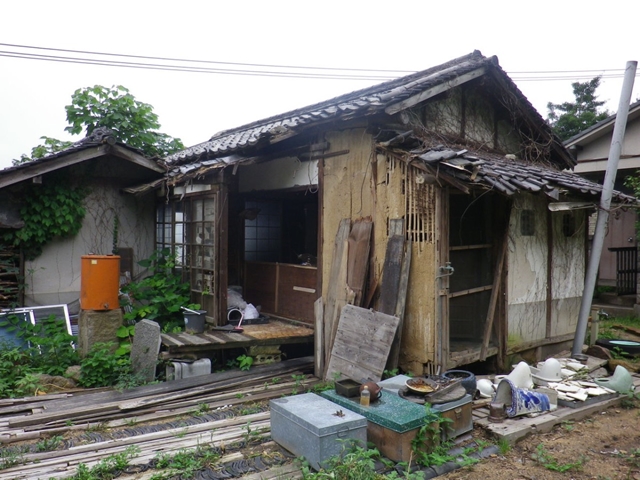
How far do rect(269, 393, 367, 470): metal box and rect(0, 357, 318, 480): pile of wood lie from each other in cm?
51

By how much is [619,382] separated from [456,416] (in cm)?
318

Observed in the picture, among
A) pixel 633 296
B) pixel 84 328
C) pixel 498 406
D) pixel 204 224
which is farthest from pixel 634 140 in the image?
pixel 84 328

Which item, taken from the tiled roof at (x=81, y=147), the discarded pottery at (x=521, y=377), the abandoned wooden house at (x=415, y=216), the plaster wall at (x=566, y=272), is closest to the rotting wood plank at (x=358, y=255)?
the abandoned wooden house at (x=415, y=216)

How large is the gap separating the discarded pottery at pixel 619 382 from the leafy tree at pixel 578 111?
18503mm

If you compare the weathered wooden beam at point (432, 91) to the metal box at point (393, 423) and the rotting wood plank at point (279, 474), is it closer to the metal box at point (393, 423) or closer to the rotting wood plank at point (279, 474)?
the metal box at point (393, 423)

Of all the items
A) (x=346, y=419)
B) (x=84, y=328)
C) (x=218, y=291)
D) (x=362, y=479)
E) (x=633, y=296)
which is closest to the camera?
(x=362, y=479)

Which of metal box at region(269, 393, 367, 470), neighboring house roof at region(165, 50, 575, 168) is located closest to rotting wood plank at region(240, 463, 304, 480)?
metal box at region(269, 393, 367, 470)

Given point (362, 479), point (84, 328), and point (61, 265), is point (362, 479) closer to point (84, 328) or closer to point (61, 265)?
point (84, 328)

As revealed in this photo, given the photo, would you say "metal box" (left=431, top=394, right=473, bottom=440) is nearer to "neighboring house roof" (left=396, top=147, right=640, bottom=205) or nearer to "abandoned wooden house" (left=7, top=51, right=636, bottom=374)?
"abandoned wooden house" (left=7, top=51, right=636, bottom=374)

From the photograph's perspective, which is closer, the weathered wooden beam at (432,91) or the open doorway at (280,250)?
the weathered wooden beam at (432,91)

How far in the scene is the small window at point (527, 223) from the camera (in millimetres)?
7906

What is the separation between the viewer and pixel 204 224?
29.4 ft

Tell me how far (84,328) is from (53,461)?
12.2ft

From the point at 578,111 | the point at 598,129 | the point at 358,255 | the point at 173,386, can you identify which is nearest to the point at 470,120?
the point at 358,255
